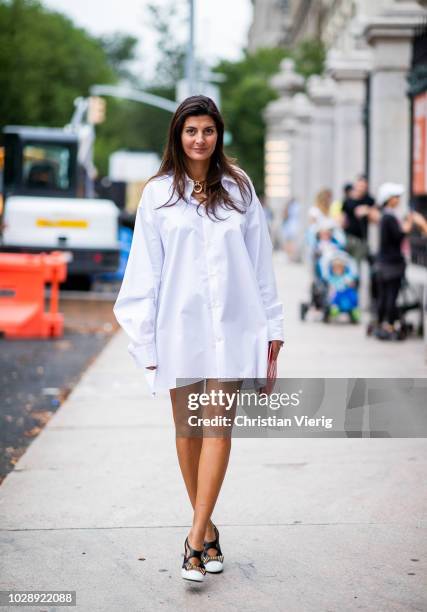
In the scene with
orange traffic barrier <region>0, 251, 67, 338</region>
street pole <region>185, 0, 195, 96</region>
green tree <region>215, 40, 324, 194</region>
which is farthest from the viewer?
green tree <region>215, 40, 324, 194</region>

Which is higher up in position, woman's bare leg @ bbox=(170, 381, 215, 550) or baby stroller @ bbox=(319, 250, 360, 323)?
baby stroller @ bbox=(319, 250, 360, 323)

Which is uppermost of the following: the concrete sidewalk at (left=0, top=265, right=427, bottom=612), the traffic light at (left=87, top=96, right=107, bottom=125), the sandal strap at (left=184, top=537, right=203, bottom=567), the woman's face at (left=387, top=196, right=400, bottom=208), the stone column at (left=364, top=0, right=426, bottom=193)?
the traffic light at (left=87, top=96, right=107, bottom=125)

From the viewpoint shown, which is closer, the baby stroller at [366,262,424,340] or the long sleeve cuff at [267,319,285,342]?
the long sleeve cuff at [267,319,285,342]

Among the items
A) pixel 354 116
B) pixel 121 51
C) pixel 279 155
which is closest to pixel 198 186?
pixel 354 116

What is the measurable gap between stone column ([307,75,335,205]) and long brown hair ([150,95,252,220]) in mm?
19280

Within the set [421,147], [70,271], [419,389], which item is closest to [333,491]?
[419,389]

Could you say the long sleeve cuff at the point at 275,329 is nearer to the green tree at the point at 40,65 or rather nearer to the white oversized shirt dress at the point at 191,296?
the white oversized shirt dress at the point at 191,296

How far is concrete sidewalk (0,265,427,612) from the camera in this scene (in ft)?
14.7

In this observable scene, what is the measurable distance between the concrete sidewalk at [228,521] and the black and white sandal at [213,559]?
40 millimetres

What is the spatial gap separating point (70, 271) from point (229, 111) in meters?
24.0

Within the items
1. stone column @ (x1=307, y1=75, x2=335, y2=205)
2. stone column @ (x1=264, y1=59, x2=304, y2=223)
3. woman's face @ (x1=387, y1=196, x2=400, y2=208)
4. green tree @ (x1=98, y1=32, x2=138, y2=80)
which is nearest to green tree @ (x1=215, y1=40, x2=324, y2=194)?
stone column @ (x1=264, y1=59, x2=304, y2=223)

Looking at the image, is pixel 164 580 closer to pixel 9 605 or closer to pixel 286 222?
pixel 9 605

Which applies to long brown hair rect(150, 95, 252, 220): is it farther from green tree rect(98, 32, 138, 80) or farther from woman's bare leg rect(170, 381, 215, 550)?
green tree rect(98, 32, 138, 80)

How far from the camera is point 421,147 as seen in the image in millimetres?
13430
